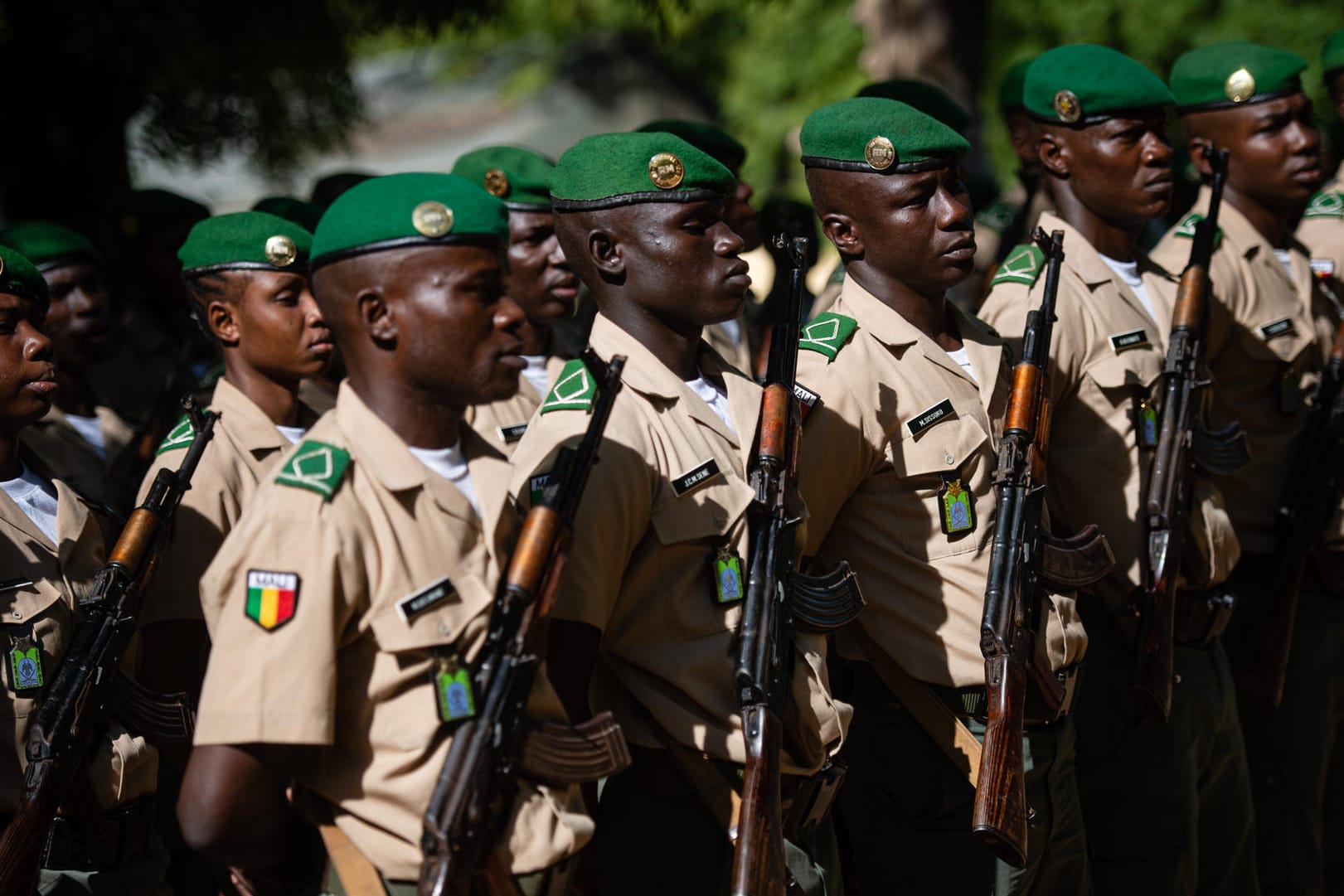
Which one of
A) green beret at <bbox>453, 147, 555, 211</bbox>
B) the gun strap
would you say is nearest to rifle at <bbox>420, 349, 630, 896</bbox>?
the gun strap

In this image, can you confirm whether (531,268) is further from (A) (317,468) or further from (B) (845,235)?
(A) (317,468)

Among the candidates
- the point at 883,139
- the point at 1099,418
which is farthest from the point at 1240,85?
the point at 883,139

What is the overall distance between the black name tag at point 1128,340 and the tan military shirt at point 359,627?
268 cm

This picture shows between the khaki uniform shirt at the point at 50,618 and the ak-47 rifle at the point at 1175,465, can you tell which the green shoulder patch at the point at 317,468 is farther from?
the ak-47 rifle at the point at 1175,465

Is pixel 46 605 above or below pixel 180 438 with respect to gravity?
below

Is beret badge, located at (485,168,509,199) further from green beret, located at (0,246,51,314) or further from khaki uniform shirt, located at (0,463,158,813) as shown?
khaki uniform shirt, located at (0,463,158,813)

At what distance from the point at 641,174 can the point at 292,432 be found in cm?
165

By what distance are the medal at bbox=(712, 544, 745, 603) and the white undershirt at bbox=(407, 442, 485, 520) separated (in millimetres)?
698

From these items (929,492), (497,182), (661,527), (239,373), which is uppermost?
(497,182)

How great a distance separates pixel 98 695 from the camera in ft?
12.9

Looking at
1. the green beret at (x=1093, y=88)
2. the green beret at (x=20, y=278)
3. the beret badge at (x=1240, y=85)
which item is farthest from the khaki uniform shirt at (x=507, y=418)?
the beret badge at (x=1240, y=85)

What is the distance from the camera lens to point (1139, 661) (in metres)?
4.97

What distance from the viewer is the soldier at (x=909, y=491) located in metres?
4.39

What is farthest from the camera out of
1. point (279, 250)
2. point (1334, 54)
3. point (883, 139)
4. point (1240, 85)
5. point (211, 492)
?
point (1334, 54)
